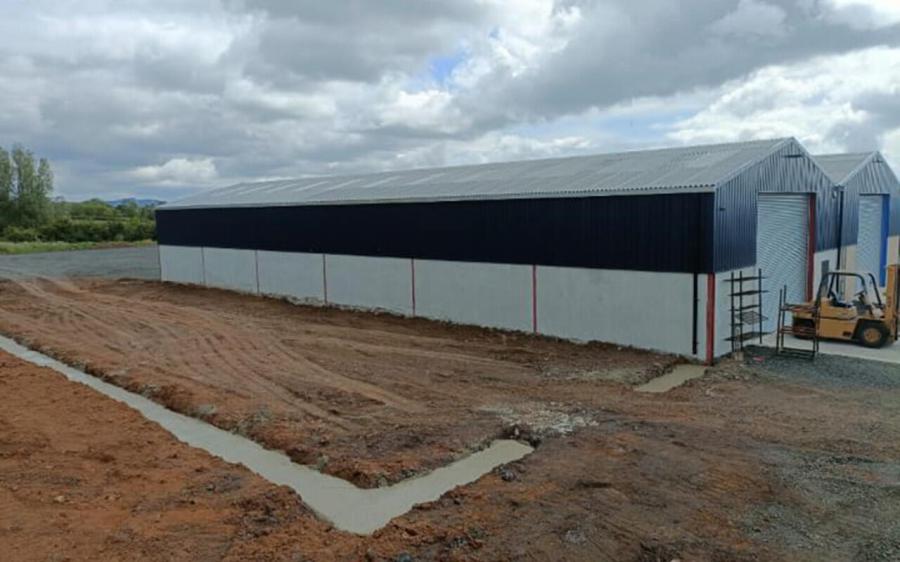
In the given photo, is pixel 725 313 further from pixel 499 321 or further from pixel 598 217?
pixel 499 321

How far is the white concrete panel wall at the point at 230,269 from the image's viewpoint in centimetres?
2650

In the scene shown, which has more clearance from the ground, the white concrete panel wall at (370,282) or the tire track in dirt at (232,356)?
the white concrete panel wall at (370,282)

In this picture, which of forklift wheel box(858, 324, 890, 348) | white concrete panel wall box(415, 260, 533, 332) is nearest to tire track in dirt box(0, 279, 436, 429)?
white concrete panel wall box(415, 260, 533, 332)

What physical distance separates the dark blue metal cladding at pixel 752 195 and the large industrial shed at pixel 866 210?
2480 mm

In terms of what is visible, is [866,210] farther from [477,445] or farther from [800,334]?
[477,445]

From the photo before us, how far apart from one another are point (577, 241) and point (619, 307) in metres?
1.96

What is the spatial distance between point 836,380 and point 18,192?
3308 inches

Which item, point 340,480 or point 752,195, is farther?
point 752,195

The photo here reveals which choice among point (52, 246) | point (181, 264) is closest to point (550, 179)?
point (181, 264)

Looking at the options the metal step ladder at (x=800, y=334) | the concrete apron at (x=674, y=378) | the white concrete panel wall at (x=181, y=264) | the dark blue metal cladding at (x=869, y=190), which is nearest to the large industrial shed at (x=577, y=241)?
the concrete apron at (x=674, y=378)

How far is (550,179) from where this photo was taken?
59.4 ft

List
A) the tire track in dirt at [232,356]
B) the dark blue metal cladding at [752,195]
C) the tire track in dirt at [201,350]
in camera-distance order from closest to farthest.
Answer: the tire track in dirt at [201,350]
the tire track in dirt at [232,356]
the dark blue metal cladding at [752,195]

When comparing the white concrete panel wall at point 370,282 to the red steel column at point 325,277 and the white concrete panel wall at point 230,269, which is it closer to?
the red steel column at point 325,277

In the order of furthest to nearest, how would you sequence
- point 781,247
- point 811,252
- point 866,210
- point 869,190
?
point 866,210, point 869,190, point 811,252, point 781,247
